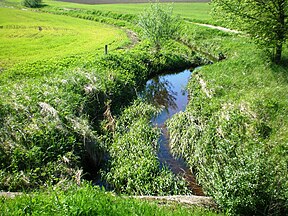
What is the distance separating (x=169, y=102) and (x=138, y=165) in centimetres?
991

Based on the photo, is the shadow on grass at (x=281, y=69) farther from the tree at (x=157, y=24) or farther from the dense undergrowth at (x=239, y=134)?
the tree at (x=157, y=24)

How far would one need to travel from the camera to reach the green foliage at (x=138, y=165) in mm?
11875

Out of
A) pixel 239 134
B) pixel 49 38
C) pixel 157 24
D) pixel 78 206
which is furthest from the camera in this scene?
pixel 49 38

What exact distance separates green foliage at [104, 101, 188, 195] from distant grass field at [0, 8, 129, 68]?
13731 mm

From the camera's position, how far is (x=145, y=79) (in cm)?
2509

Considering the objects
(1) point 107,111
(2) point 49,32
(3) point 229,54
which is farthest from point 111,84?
(2) point 49,32

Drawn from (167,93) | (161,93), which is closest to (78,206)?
(161,93)

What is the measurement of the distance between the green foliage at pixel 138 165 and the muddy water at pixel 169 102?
0.61m

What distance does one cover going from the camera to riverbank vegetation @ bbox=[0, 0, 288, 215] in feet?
29.7

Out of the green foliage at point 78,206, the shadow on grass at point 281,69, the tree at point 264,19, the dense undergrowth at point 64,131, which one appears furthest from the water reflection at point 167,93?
the green foliage at point 78,206

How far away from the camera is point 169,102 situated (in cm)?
2209

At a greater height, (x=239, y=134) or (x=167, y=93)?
(x=239, y=134)

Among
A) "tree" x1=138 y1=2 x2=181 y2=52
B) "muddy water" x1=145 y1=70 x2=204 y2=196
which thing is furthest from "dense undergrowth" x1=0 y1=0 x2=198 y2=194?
"tree" x1=138 y1=2 x2=181 y2=52

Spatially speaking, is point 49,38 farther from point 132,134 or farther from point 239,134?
point 239,134
